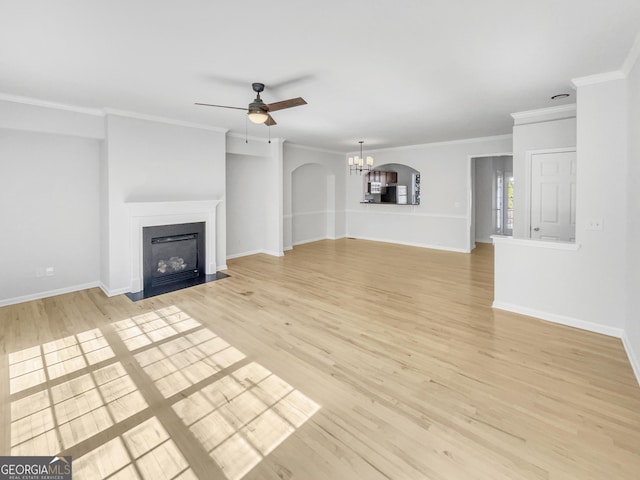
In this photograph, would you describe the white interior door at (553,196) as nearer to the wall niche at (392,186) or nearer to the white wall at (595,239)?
the white wall at (595,239)

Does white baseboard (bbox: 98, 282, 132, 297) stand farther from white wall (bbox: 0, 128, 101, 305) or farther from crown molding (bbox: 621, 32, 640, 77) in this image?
crown molding (bbox: 621, 32, 640, 77)

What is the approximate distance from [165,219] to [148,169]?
2.71ft

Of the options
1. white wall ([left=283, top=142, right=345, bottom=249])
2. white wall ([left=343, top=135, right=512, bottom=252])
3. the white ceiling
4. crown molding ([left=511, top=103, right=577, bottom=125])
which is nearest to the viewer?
the white ceiling

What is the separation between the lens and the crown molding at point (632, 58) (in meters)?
2.58

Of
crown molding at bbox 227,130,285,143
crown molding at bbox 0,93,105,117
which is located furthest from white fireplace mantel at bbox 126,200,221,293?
crown molding at bbox 227,130,285,143

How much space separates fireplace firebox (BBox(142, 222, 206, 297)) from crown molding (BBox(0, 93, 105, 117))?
182 cm

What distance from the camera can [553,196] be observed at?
455 cm

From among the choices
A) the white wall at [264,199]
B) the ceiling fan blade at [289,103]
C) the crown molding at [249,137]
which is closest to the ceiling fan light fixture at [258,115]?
the ceiling fan blade at [289,103]

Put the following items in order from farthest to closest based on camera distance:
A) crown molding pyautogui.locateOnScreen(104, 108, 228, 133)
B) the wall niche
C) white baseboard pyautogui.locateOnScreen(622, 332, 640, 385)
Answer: the wall niche < crown molding pyautogui.locateOnScreen(104, 108, 228, 133) < white baseboard pyautogui.locateOnScreen(622, 332, 640, 385)

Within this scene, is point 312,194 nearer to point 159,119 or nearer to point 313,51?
point 159,119

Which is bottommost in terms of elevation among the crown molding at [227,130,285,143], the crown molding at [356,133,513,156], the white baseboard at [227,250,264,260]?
the white baseboard at [227,250,264,260]

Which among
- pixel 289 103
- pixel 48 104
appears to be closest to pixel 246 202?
pixel 48 104

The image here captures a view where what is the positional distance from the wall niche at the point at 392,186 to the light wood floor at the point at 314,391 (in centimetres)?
555

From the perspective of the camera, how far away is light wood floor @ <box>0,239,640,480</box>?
1760 millimetres
